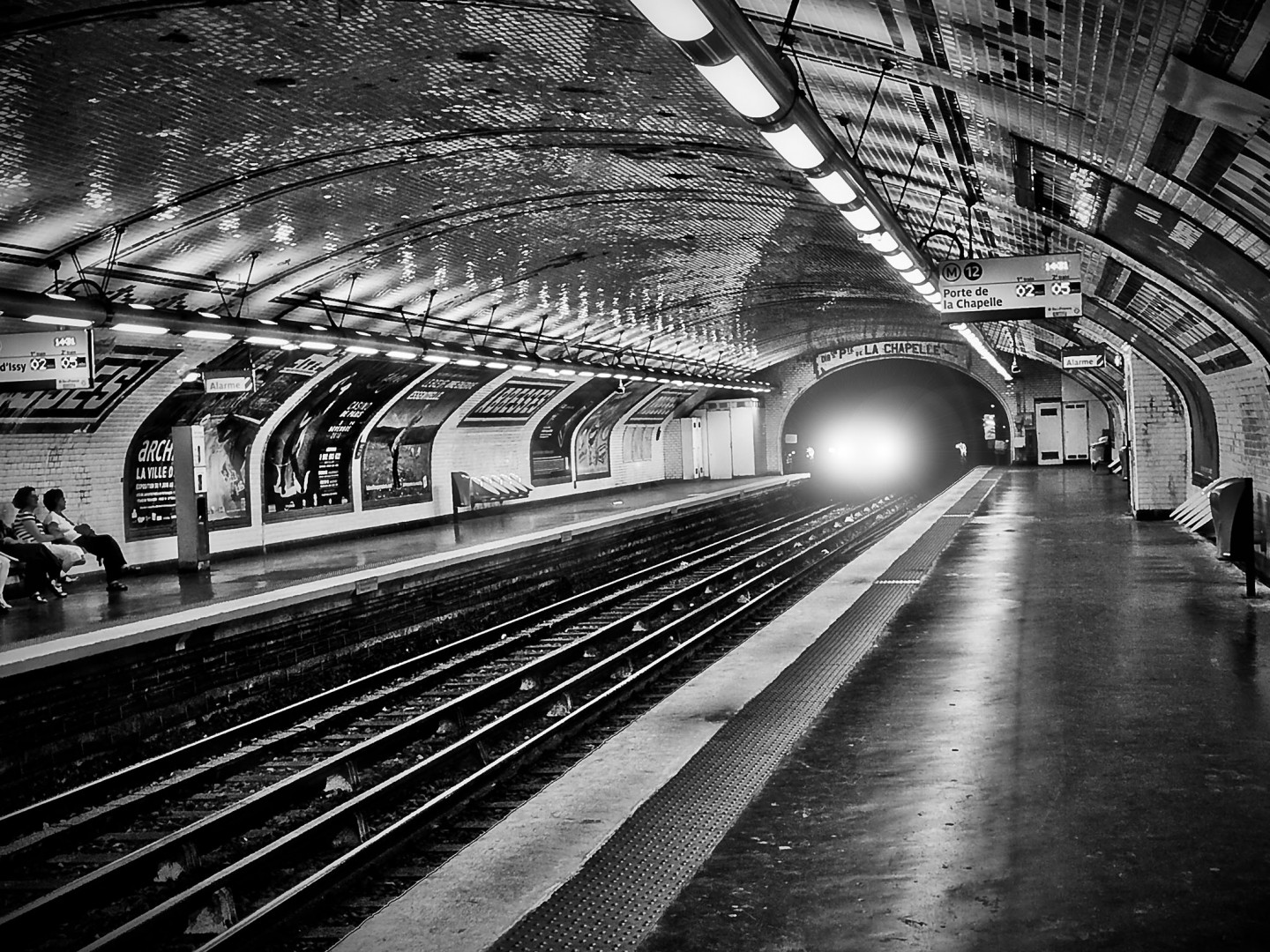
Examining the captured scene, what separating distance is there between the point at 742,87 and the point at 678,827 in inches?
125

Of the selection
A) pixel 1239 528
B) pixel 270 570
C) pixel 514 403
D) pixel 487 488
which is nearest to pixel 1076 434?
pixel 514 403

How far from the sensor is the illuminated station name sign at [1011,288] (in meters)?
11.4

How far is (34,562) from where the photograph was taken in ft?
39.5

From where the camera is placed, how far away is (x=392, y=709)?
1002cm

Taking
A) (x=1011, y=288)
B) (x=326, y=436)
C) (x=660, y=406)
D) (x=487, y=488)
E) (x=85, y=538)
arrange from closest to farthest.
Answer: (x=1011, y=288), (x=85, y=538), (x=326, y=436), (x=487, y=488), (x=660, y=406)

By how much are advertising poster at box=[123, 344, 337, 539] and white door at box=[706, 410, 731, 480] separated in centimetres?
2313

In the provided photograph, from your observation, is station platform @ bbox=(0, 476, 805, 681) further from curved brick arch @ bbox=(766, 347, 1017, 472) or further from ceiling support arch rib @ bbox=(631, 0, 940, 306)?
curved brick arch @ bbox=(766, 347, 1017, 472)

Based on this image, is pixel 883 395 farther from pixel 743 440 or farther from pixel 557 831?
pixel 557 831

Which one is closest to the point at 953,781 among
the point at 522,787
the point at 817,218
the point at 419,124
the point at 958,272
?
the point at 522,787

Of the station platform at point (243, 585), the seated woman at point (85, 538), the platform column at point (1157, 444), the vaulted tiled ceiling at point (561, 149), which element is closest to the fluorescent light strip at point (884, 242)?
the vaulted tiled ceiling at point (561, 149)

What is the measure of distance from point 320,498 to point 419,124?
10.2 meters

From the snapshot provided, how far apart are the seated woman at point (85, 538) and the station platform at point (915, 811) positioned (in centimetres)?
744

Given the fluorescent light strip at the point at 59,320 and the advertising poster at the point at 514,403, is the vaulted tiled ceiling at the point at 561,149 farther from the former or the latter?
the advertising poster at the point at 514,403

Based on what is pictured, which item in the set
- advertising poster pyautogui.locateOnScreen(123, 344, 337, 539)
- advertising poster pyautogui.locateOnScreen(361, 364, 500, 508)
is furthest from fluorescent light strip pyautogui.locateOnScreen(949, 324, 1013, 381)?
advertising poster pyautogui.locateOnScreen(123, 344, 337, 539)
